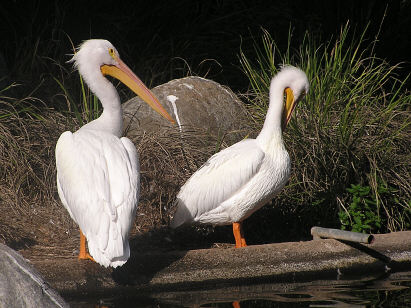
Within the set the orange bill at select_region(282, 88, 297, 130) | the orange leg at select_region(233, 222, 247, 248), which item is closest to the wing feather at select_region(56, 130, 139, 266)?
the orange leg at select_region(233, 222, 247, 248)

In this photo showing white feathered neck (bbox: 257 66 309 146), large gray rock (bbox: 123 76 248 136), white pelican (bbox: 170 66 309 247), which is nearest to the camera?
white pelican (bbox: 170 66 309 247)

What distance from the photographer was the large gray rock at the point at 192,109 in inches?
265

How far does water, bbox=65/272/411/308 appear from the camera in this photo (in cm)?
419

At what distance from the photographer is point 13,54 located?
885cm

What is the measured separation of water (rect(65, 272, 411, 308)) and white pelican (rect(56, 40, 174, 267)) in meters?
0.35

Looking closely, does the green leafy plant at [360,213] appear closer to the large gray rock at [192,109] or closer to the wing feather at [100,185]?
the large gray rock at [192,109]

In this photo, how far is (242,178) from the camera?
208 inches

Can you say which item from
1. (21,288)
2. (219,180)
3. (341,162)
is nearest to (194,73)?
(341,162)

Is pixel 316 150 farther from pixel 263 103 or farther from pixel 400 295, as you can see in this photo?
pixel 400 295

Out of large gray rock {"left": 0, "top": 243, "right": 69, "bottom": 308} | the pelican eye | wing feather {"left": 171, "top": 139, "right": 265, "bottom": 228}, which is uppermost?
the pelican eye

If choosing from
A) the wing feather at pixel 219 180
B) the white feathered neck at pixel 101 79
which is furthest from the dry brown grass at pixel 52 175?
the white feathered neck at pixel 101 79

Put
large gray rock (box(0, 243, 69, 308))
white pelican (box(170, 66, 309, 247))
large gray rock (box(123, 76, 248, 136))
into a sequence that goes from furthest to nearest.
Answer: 1. large gray rock (box(123, 76, 248, 136))
2. white pelican (box(170, 66, 309, 247))
3. large gray rock (box(0, 243, 69, 308))

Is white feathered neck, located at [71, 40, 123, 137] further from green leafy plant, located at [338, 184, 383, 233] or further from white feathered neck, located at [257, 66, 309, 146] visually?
green leafy plant, located at [338, 184, 383, 233]

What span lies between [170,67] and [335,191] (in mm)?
3244
